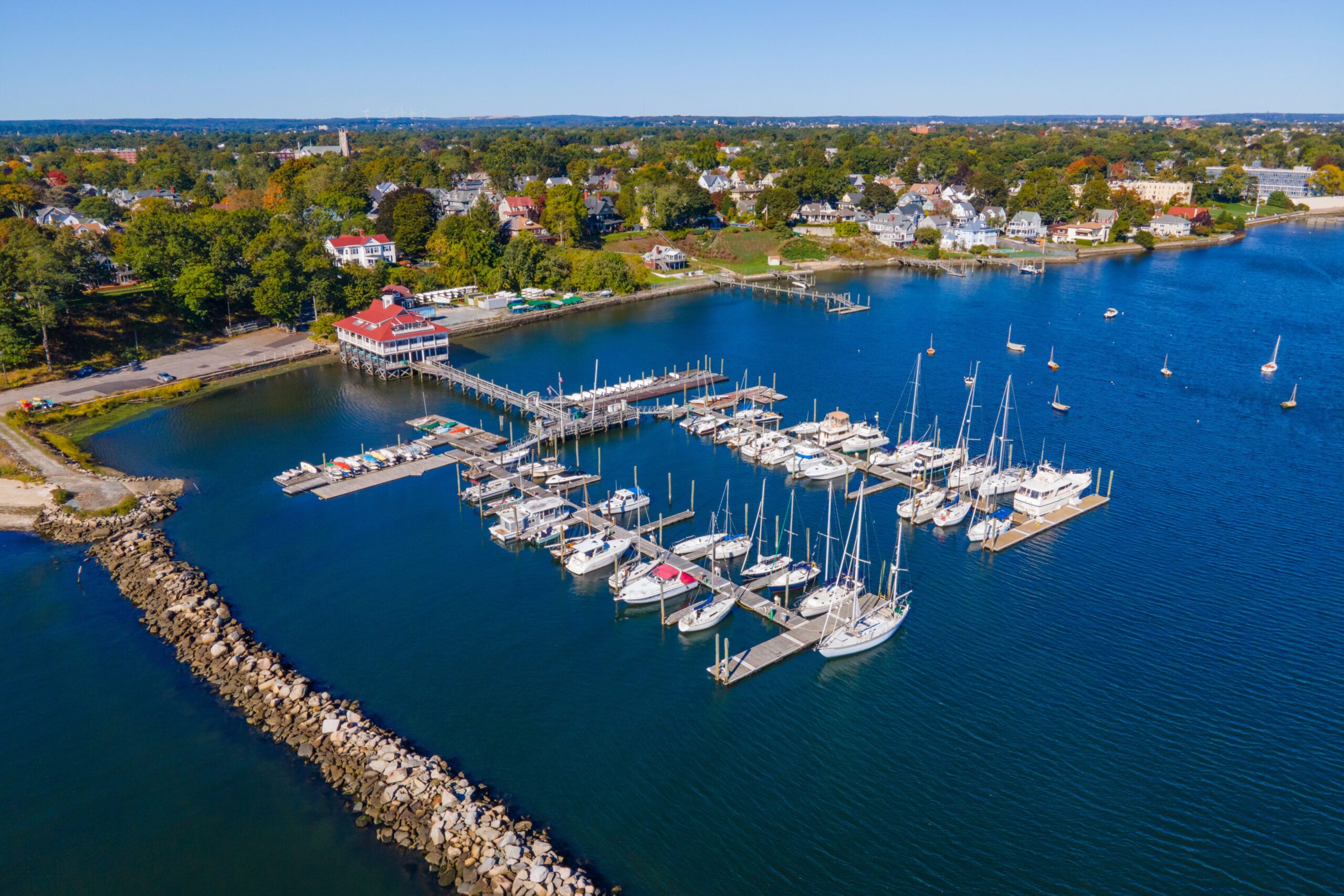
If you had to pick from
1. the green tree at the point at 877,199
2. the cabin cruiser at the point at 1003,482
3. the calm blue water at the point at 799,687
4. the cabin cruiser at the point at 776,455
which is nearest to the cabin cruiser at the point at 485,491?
the calm blue water at the point at 799,687

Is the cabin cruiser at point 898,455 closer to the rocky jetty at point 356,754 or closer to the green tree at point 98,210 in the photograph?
the rocky jetty at point 356,754

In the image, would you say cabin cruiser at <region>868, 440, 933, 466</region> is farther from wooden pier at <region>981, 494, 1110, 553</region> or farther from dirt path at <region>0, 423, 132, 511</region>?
dirt path at <region>0, 423, 132, 511</region>

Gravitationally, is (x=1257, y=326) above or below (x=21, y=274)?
below

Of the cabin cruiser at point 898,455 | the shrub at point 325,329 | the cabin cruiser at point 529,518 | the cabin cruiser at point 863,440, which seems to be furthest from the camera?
the shrub at point 325,329

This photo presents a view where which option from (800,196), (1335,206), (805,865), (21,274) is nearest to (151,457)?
(21,274)

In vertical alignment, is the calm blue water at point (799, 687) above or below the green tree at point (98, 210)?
below

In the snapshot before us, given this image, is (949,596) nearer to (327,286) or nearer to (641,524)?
(641,524)

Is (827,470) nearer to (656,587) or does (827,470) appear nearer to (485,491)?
(656,587)

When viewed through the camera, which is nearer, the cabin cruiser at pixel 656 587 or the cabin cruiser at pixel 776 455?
the cabin cruiser at pixel 656 587
